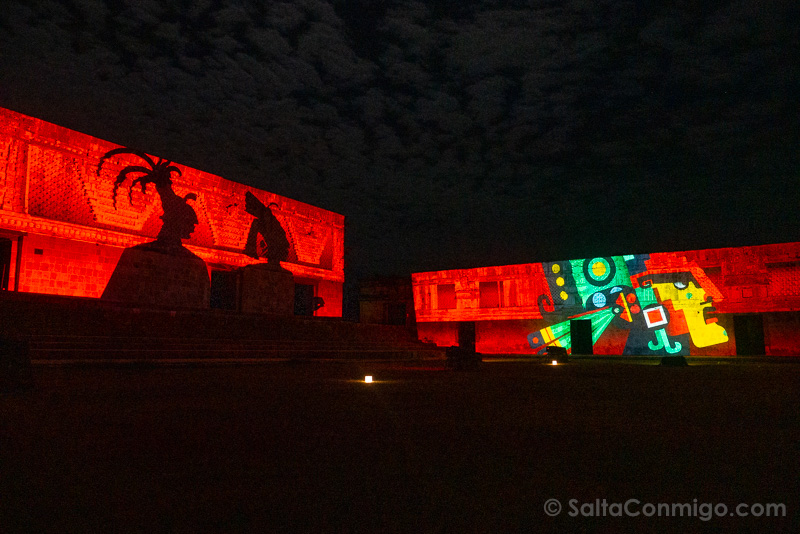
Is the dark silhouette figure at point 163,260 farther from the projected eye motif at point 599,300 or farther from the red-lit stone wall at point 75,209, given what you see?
the projected eye motif at point 599,300

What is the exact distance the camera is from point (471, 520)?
1.28 meters

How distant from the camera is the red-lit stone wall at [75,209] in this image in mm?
12930

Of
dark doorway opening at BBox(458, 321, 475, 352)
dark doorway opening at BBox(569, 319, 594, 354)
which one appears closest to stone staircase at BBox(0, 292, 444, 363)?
dark doorway opening at BBox(458, 321, 475, 352)

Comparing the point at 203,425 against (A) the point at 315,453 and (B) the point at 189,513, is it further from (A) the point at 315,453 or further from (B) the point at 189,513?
(B) the point at 189,513

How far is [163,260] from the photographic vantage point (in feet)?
49.4

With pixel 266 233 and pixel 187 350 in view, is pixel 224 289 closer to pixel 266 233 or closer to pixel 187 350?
pixel 266 233

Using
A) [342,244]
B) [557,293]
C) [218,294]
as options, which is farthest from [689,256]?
[218,294]

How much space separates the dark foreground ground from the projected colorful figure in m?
20.4

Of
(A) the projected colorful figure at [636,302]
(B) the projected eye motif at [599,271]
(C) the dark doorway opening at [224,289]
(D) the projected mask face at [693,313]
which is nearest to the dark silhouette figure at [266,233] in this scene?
(C) the dark doorway opening at [224,289]

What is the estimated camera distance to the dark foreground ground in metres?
1.31

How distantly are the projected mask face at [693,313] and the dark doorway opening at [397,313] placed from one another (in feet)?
48.1

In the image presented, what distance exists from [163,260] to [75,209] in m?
2.82

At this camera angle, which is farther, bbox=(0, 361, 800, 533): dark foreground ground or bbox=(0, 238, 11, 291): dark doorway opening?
bbox=(0, 238, 11, 291): dark doorway opening

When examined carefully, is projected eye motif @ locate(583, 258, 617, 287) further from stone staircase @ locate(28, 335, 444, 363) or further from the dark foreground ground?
the dark foreground ground
